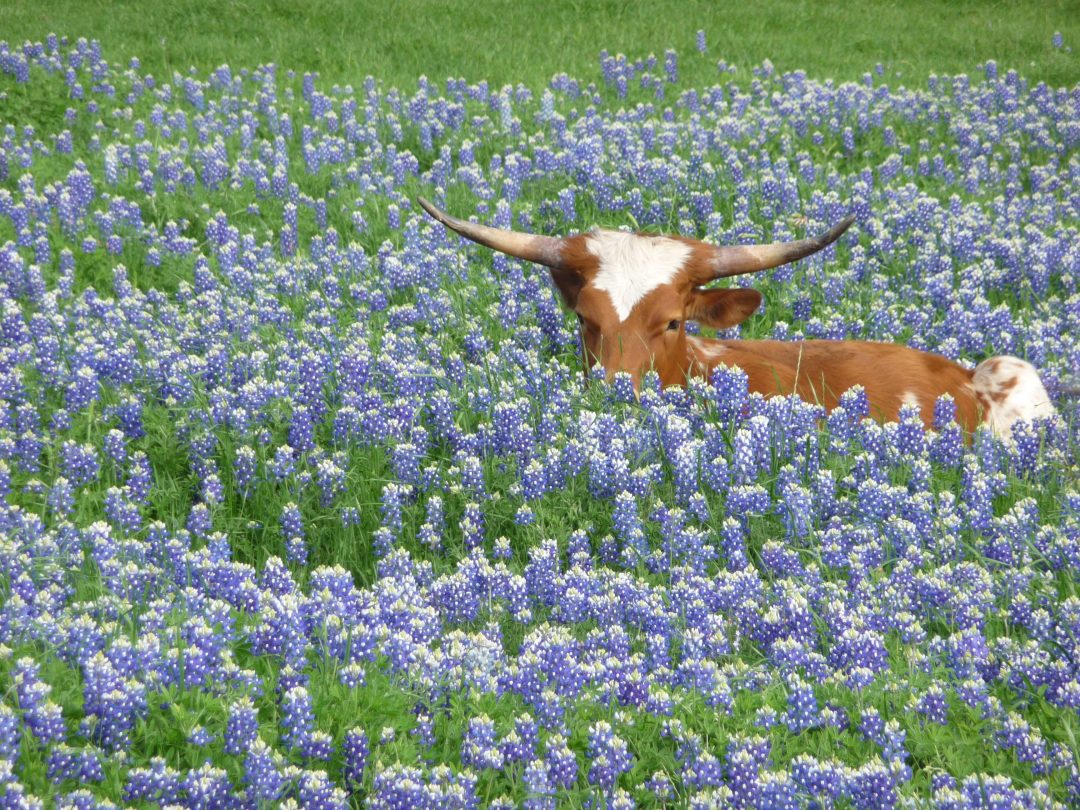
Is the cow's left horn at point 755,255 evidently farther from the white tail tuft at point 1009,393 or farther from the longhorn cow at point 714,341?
the white tail tuft at point 1009,393

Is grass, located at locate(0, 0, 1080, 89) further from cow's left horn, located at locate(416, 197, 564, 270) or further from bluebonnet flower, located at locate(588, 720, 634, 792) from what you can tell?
bluebonnet flower, located at locate(588, 720, 634, 792)

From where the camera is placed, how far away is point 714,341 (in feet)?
23.5

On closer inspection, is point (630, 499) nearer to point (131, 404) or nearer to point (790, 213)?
point (131, 404)

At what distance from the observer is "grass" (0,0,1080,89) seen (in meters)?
14.2

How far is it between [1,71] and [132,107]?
1.87m

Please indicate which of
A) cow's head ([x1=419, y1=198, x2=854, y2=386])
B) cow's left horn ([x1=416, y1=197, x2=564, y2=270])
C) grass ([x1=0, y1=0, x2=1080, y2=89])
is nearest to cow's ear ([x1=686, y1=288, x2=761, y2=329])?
cow's head ([x1=419, y1=198, x2=854, y2=386])

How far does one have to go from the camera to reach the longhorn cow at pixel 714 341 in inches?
251

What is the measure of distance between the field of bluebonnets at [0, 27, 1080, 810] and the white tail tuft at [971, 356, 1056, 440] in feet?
0.89

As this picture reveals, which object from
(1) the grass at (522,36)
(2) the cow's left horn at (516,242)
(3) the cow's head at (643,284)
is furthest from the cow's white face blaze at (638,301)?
(1) the grass at (522,36)

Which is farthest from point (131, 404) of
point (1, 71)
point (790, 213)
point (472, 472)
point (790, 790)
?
point (1, 71)

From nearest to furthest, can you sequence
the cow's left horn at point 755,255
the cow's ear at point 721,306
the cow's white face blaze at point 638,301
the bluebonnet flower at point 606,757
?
the bluebonnet flower at point 606,757, the cow's white face blaze at point 638,301, the cow's left horn at point 755,255, the cow's ear at point 721,306

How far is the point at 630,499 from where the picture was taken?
477cm

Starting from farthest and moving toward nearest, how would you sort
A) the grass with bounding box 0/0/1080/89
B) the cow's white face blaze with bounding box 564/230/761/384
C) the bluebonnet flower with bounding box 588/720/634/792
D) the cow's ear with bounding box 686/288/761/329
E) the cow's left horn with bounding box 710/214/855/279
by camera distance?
1. the grass with bounding box 0/0/1080/89
2. the cow's ear with bounding box 686/288/761/329
3. the cow's left horn with bounding box 710/214/855/279
4. the cow's white face blaze with bounding box 564/230/761/384
5. the bluebonnet flower with bounding box 588/720/634/792

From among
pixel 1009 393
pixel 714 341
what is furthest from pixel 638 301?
pixel 1009 393
